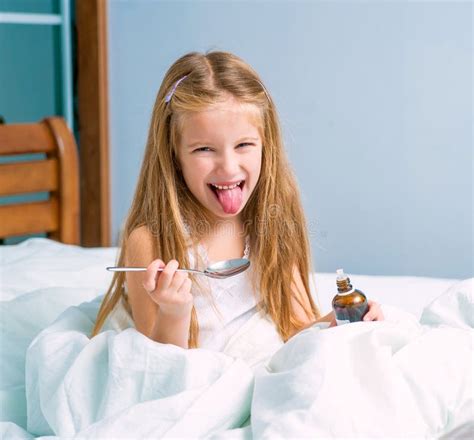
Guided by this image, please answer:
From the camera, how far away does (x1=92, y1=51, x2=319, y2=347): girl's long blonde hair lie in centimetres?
131

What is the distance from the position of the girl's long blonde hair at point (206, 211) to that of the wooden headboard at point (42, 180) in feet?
3.05

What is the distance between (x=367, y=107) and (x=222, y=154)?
1541 millimetres

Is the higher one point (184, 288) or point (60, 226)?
point (184, 288)

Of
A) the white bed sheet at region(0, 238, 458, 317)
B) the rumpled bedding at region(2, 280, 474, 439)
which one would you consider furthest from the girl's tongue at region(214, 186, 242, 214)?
the white bed sheet at region(0, 238, 458, 317)

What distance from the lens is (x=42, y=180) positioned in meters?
2.30

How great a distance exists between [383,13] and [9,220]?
4.12ft

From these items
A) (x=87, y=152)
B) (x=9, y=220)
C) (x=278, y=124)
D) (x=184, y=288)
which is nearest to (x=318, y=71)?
(x=87, y=152)

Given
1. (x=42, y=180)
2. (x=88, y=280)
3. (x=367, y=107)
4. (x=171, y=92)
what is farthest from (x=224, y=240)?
(x=367, y=107)

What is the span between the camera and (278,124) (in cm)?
138

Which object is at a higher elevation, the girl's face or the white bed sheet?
the girl's face

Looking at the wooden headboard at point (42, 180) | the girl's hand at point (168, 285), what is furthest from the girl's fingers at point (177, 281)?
the wooden headboard at point (42, 180)

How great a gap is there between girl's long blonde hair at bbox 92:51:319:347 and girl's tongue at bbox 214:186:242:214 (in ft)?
0.30

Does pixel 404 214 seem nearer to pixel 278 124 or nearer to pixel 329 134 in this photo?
pixel 329 134

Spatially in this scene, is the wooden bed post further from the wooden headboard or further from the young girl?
the young girl
